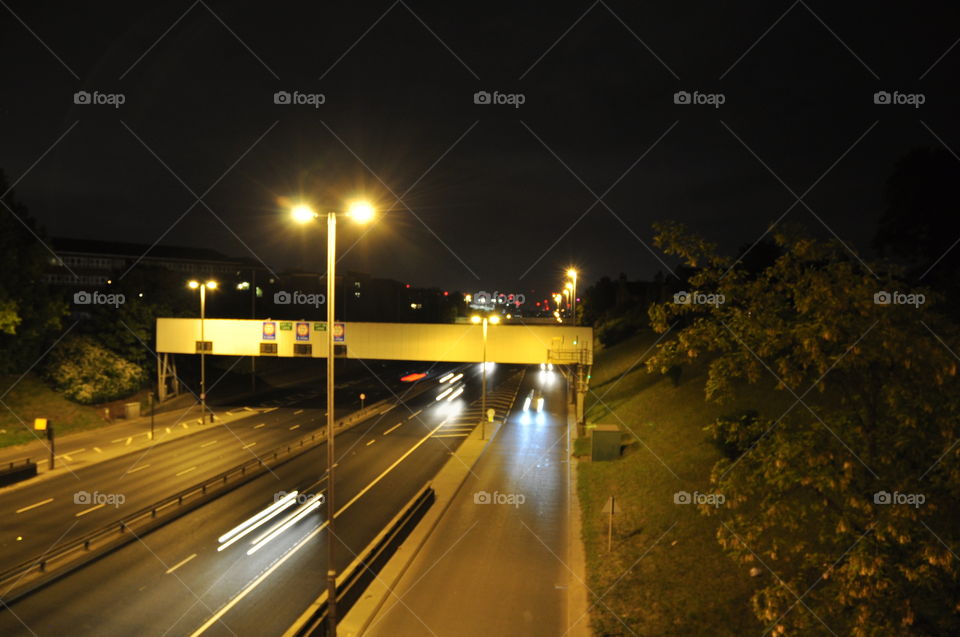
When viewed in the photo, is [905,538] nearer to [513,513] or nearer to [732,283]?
[732,283]

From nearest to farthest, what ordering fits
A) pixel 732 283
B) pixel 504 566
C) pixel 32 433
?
pixel 732 283
pixel 504 566
pixel 32 433

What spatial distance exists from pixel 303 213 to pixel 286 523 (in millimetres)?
10765

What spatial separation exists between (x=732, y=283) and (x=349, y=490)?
16835mm

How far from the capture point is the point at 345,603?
11672mm

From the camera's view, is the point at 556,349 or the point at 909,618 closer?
the point at 909,618

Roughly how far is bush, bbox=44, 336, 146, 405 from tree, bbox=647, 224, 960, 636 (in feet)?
121

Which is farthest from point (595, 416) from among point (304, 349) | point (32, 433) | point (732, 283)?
point (32, 433)
